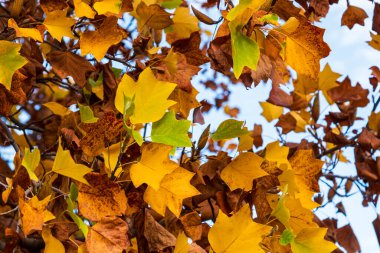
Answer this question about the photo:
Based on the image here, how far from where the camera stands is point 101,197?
0.98 metres

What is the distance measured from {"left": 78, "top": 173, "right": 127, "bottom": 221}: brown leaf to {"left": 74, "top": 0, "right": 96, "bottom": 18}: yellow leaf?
336 millimetres

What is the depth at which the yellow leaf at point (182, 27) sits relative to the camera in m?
1.57

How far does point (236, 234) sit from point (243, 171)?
213 mm

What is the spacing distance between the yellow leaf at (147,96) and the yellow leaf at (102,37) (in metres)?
0.20

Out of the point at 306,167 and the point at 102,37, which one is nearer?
the point at 102,37

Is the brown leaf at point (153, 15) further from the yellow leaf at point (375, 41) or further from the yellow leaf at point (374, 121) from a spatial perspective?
the yellow leaf at point (374, 121)

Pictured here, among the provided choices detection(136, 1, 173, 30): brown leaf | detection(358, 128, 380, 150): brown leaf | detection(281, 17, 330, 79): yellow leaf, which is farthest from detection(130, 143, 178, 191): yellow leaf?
detection(358, 128, 380, 150): brown leaf

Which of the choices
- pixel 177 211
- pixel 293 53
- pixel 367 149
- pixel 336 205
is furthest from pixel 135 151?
pixel 336 205

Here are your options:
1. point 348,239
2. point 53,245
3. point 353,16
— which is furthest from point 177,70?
point 348,239

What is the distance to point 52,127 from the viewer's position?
1633 mm

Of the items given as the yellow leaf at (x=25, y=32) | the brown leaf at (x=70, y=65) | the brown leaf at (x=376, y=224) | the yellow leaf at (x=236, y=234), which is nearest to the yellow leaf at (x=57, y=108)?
the brown leaf at (x=70, y=65)

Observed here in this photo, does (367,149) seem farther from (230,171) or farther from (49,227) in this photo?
(49,227)

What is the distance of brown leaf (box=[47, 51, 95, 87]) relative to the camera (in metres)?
1.26

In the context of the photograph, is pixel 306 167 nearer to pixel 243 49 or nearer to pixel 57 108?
pixel 243 49
